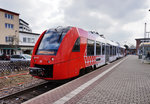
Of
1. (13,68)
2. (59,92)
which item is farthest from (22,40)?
(59,92)

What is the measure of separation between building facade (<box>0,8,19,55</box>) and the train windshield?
2706 centimetres

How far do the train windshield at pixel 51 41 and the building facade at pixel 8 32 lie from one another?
27055mm

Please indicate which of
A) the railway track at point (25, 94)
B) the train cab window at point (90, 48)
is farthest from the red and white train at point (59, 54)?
the train cab window at point (90, 48)

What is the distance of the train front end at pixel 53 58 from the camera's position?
20.0 feet

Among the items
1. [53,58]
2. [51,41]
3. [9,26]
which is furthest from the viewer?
[9,26]

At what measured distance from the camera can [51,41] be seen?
6.83 meters

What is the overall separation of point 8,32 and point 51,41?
102 feet

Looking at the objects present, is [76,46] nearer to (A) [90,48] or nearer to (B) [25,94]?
(A) [90,48]

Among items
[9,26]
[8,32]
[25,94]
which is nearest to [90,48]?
[25,94]

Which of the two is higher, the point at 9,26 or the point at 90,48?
the point at 9,26

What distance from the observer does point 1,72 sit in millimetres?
9633

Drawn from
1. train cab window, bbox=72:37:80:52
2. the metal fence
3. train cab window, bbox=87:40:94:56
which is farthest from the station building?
train cab window, bbox=72:37:80:52

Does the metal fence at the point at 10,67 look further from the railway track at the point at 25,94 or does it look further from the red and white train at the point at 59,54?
the railway track at the point at 25,94

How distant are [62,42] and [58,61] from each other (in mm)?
1023
